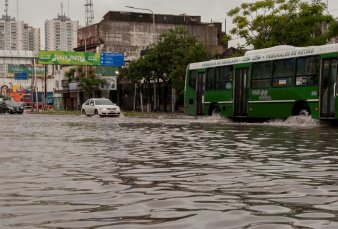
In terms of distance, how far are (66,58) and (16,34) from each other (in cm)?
12867

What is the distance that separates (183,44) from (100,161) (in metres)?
45.3

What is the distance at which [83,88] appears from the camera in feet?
243

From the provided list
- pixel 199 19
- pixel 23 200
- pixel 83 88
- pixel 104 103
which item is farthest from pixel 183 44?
pixel 23 200

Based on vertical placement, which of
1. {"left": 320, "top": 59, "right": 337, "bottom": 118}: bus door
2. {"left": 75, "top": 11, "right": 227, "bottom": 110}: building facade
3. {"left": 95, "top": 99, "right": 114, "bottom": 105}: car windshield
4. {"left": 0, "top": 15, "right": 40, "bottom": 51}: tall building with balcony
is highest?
{"left": 0, "top": 15, "right": 40, "bottom": 51}: tall building with balcony

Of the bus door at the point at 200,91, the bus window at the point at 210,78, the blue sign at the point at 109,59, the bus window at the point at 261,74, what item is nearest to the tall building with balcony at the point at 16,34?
the blue sign at the point at 109,59

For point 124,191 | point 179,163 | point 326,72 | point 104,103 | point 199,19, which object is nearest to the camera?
point 124,191

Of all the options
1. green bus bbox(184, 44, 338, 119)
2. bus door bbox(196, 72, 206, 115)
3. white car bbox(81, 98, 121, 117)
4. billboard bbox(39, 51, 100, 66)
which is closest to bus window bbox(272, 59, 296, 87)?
green bus bbox(184, 44, 338, 119)

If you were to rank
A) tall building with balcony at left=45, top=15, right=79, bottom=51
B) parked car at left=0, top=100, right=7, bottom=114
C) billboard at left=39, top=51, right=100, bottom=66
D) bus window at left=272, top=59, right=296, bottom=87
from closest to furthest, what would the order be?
bus window at left=272, top=59, right=296, bottom=87 → parked car at left=0, top=100, right=7, bottom=114 → billboard at left=39, top=51, right=100, bottom=66 → tall building with balcony at left=45, top=15, right=79, bottom=51

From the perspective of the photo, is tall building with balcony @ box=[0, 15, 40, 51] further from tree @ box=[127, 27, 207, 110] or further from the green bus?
the green bus

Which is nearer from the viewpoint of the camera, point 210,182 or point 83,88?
point 210,182

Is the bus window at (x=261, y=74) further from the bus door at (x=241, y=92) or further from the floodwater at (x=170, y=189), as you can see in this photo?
the floodwater at (x=170, y=189)

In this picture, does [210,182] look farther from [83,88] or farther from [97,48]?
[97,48]

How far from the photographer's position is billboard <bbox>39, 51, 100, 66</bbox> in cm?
6066

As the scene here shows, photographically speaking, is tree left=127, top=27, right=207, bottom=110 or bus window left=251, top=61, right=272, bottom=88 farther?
tree left=127, top=27, right=207, bottom=110
